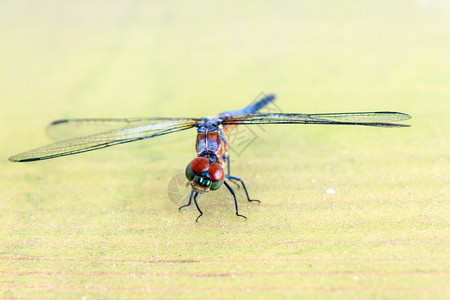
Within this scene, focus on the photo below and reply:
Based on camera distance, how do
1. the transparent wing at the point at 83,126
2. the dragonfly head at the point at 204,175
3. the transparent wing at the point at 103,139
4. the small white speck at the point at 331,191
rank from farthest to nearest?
the transparent wing at the point at 83,126
the transparent wing at the point at 103,139
the small white speck at the point at 331,191
the dragonfly head at the point at 204,175

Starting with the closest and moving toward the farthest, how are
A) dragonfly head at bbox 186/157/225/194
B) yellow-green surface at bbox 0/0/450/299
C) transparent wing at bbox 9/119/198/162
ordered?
yellow-green surface at bbox 0/0/450/299 < dragonfly head at bbox 186/157/225/194 < transparent wing at bbox 9/119/198/162

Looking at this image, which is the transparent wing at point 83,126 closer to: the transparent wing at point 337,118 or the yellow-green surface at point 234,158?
the yellow-green surface at point 234,158

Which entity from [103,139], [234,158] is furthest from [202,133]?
[103,139]

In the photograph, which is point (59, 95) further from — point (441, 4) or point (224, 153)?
point (441, 4)

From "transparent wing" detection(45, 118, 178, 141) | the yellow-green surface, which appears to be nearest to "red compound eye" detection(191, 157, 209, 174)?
the yellow-green surface

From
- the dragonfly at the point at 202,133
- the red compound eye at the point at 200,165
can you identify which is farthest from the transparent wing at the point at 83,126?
the red compound eye at the point at 200,165

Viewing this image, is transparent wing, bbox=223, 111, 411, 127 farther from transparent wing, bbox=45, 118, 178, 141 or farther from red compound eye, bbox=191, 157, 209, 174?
transparent wing, bbox=45, 118, 178, 141
